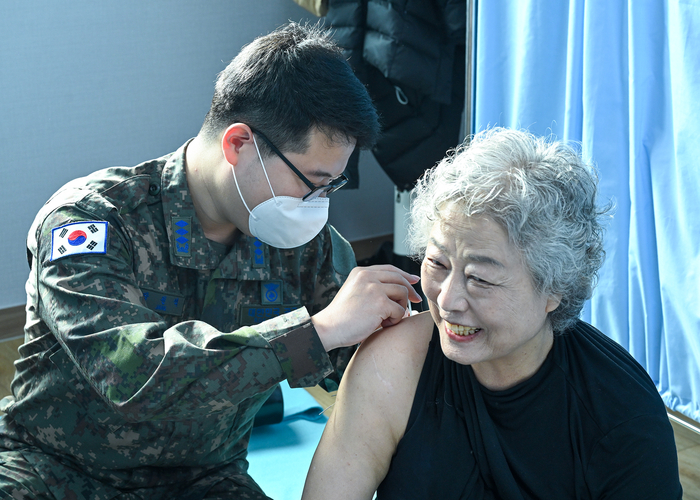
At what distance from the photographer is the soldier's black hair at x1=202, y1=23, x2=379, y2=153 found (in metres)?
1.54

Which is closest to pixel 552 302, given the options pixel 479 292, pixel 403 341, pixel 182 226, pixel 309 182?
pixel 479 292

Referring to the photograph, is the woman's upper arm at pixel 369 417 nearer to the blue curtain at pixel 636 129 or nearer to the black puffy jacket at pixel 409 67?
the blue curtain at pixel 636 129

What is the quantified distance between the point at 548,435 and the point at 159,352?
76 centimetres

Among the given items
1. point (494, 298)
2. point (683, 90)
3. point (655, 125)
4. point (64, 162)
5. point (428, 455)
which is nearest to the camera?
point (494, 298)

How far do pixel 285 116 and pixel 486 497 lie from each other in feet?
2.95

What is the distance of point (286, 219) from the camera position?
5.39ft

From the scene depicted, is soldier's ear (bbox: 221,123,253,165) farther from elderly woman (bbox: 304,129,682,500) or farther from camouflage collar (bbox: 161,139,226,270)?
elderly woman (bbox: 304,129,682,500)

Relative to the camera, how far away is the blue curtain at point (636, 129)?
2.21 meters

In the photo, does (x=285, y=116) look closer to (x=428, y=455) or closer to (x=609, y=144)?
(x=428, y=455)

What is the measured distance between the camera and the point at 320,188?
5.40ft

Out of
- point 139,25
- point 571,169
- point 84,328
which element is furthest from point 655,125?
point 139,25

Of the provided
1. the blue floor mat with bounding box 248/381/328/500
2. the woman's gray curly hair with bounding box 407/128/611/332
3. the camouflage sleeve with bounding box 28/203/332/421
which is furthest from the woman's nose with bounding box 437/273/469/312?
the blue floor mat with bounding box 248/381/328/500

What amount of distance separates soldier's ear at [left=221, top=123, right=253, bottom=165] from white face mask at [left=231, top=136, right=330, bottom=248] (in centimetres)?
2

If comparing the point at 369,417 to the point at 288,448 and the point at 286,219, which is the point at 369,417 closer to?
the point at 286,219
